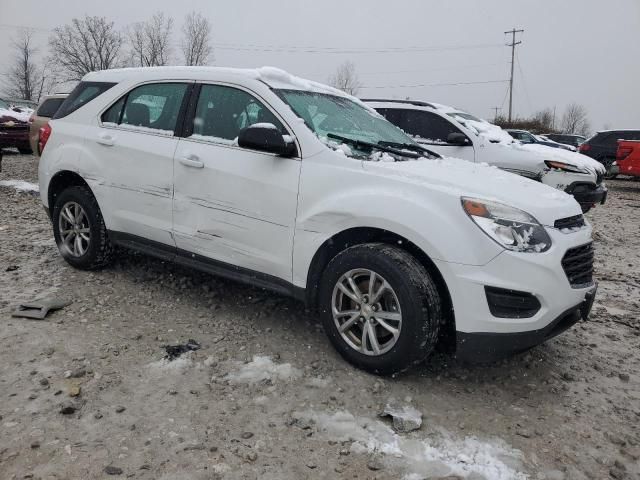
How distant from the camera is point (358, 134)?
358 centimetres

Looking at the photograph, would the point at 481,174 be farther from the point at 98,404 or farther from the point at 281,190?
the point at 98,404

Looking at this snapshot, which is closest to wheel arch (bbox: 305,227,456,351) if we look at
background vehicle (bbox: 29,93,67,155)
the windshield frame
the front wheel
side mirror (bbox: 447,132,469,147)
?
the windshield frame

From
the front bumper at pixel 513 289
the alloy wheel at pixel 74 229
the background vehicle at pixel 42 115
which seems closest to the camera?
the front bumper at pixel 513 289

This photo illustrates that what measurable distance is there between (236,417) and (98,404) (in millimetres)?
712

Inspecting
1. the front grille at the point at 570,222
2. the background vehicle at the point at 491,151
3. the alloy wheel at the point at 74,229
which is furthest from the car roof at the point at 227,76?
the background vehicle at the point at 491,151

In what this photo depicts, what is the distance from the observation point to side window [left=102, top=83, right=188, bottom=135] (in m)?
3.86

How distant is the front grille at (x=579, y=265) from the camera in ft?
9.15

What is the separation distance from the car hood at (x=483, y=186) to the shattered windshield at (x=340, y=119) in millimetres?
476

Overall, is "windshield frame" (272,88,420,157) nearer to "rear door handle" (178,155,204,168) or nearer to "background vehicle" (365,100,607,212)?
"rear door handle" (178,155,204,168)

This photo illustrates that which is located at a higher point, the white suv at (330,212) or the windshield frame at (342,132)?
the windshield frame at (342,132)

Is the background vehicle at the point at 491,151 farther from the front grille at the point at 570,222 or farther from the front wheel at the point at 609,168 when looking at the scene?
the front wheel at the point at 609,168

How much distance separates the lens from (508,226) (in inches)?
106

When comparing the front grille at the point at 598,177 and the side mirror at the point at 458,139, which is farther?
the front grille at the point at 598,177

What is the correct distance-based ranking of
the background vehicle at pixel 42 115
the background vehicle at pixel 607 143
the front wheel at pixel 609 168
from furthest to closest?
the background vehicle at pixel 607 143, the front wheel at pixel 609 168, the background vehicle at pixel 42 115
